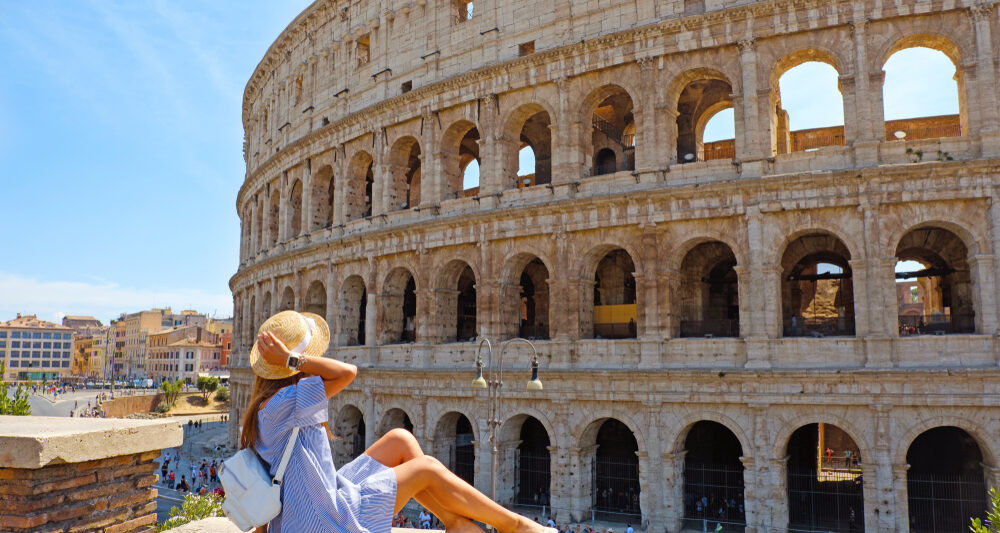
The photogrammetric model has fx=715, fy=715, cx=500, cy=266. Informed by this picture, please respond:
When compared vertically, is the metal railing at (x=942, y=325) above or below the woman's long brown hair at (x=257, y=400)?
above

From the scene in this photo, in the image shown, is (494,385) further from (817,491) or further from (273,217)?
(273,217)

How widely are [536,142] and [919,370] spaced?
1425 centimetres

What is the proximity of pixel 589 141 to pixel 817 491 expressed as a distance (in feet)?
37.0

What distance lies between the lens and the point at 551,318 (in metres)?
20.4

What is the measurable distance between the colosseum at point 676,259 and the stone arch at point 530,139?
9 centimetres

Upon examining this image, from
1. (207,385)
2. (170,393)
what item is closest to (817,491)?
(170,393)

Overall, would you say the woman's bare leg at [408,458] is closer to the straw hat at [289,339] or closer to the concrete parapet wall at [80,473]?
the straw hat at [289,339]

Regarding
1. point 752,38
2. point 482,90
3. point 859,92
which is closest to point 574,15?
point 482,90

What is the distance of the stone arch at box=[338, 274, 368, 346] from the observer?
25766 millimetres

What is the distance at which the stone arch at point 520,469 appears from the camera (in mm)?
20594

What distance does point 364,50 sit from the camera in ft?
90.1

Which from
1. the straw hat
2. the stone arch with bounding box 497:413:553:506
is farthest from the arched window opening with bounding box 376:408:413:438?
the straw hat

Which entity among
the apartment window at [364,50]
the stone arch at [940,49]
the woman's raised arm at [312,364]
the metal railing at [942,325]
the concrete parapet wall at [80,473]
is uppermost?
the apartment window at [364,50]

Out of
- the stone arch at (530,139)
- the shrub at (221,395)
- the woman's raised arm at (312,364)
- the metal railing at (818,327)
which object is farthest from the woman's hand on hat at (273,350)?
the shrub at (221,395)
